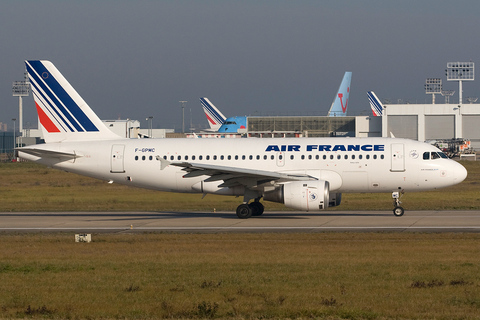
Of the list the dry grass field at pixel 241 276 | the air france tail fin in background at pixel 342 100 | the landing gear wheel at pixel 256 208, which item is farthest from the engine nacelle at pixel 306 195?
the air france tail fin in background at pixel 342 100

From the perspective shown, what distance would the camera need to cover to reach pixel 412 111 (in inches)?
4564

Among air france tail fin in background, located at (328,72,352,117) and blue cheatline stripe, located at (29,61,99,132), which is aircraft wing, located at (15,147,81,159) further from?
air france tail fin in background, located at (328,72,352,117)

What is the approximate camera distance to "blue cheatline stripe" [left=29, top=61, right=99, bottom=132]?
107 feet

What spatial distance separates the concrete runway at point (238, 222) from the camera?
84.7ft

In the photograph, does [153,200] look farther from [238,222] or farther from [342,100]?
[342,100]

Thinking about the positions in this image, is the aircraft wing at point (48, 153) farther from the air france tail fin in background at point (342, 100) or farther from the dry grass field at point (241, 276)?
the air france tail fin in background at point (342, 100)

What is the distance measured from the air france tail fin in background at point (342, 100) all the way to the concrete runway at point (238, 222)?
110m

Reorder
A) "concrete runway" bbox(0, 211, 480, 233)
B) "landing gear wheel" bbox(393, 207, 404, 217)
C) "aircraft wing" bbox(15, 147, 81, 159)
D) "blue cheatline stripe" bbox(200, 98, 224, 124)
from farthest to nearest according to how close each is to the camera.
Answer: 1. "blue cheatline stripe" bbox(200, 98, 224, 124)
2. "aircraft wing" bbox(15, 147, 81, 159)
3. "landing gear wheel" bbox(393, 207, 404, 217)
4. "concrete runway" bbox(0, 211, 480, 233)

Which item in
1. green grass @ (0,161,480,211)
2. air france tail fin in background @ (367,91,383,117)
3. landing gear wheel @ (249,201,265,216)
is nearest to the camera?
landing gear wheel @ (249,201,265,216)

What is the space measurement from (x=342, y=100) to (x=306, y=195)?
119 m

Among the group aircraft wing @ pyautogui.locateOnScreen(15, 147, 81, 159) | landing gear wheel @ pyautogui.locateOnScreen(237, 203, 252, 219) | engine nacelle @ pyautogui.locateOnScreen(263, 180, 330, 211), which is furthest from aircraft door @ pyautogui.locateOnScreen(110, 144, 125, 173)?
engine nacelle @ pyautogui.locateOnScreen(263, 180, 330, 211)

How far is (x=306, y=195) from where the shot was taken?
91.4 ft

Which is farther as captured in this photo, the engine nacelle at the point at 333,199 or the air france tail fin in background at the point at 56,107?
the air france tail fin in background at the point at 56,107

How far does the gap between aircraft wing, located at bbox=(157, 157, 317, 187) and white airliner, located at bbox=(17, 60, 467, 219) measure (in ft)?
0.16
